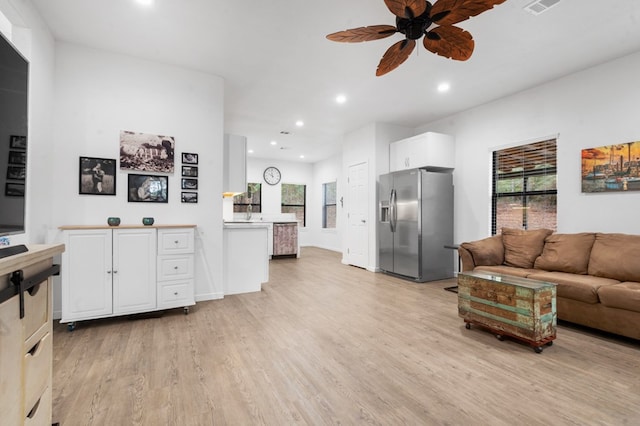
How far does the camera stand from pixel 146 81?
3.62 m

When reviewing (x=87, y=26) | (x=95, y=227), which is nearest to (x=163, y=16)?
(x=87, y=26)

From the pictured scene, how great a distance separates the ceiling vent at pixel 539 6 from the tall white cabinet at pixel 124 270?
3.96m

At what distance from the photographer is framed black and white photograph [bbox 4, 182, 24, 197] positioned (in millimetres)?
1215

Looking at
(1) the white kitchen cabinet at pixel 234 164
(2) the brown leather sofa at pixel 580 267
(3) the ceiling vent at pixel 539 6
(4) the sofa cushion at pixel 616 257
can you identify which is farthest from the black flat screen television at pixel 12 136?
(4) the sofa cushion at pixel 616 257

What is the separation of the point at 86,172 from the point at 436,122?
18.8 feet

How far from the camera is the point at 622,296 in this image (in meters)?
2.64

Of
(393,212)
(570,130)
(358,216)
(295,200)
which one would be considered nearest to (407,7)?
(570,130)

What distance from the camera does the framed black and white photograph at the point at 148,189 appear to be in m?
3.53

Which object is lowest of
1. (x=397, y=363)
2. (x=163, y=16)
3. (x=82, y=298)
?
(x=397, y=363)

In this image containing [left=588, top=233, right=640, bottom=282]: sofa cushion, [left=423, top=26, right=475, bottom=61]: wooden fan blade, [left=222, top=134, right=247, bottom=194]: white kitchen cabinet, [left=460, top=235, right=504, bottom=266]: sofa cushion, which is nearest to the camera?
[left=423, top=26, right=475, bottom=61]: wooden fan blade

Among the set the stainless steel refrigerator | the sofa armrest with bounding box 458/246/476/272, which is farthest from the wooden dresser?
the stainless steel refrigerator

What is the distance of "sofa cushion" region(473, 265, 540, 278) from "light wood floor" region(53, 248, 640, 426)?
61 cm

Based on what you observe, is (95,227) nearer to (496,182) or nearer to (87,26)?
(87,26)

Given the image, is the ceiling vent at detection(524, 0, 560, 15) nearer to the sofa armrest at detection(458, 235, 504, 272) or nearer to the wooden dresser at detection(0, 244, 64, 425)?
the sofa armrest at detection(458, 235, 504, 272)
